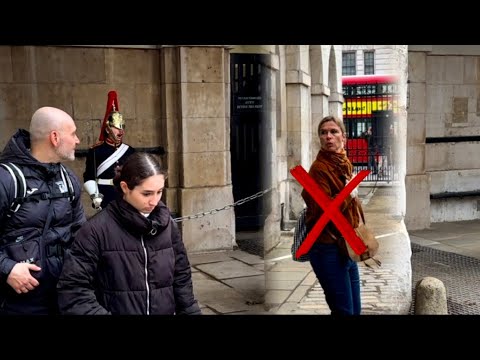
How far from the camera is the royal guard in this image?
4777mm

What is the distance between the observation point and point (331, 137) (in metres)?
3.79

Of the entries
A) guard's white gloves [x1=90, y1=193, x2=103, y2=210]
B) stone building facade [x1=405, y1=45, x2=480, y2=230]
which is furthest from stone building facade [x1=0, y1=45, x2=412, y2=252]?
stone building facade [x1=405, y1=45, x2=480, y2=230]

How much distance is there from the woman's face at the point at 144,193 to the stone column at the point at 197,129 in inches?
171

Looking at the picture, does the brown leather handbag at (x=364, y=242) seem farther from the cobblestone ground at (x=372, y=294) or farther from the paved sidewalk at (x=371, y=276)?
the cobblestone ground at (x=372, y=294)

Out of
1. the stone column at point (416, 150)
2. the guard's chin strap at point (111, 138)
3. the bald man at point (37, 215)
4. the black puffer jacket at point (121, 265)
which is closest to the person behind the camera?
the black puffer jacket at point (121, 265)

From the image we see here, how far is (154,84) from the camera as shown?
289 inches

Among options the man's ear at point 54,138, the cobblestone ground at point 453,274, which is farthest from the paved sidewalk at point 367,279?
the man's ear at point 54,138

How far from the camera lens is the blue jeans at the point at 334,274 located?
379 centimetres

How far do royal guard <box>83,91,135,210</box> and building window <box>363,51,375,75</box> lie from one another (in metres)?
1.83

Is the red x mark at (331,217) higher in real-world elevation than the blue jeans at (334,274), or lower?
higher

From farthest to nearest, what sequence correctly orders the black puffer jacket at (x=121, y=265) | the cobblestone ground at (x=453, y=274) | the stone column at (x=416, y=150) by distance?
the stone column at (x=416, y=150)
the cobblestone ground at (x=453, y=274)
the black puffer jacket at (x=121, y=265)

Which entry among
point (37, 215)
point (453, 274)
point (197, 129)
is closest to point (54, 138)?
point (37, 215)
